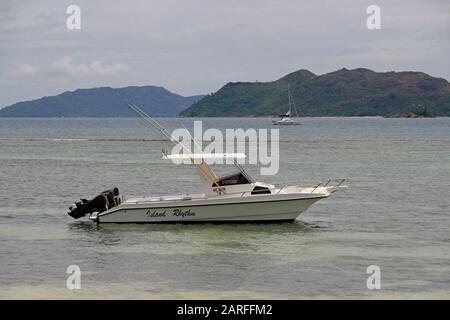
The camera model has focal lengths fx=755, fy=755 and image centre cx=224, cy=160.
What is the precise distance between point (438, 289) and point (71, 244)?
14307mm

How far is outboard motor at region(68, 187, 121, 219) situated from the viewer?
32966 millimetres

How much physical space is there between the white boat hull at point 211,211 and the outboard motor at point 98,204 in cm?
45

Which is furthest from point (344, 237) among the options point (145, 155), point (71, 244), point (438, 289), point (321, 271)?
point (145, 155)

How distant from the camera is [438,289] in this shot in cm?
2233

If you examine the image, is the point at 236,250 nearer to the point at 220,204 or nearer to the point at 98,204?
the point at 220,204

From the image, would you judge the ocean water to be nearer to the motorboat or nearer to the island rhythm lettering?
the motorboat

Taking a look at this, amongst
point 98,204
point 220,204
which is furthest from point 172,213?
point 98,204

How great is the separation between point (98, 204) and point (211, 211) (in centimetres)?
500

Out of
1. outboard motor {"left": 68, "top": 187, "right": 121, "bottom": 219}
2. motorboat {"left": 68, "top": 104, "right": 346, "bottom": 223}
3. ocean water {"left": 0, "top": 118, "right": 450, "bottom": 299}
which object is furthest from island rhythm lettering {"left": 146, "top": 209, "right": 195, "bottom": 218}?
outboard motor {"left": 68, "top": 187, "right": 121, "bottom": 219}

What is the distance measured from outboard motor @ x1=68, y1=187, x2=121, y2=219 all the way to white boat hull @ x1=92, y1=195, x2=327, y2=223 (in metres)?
0.45

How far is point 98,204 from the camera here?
108 feet
